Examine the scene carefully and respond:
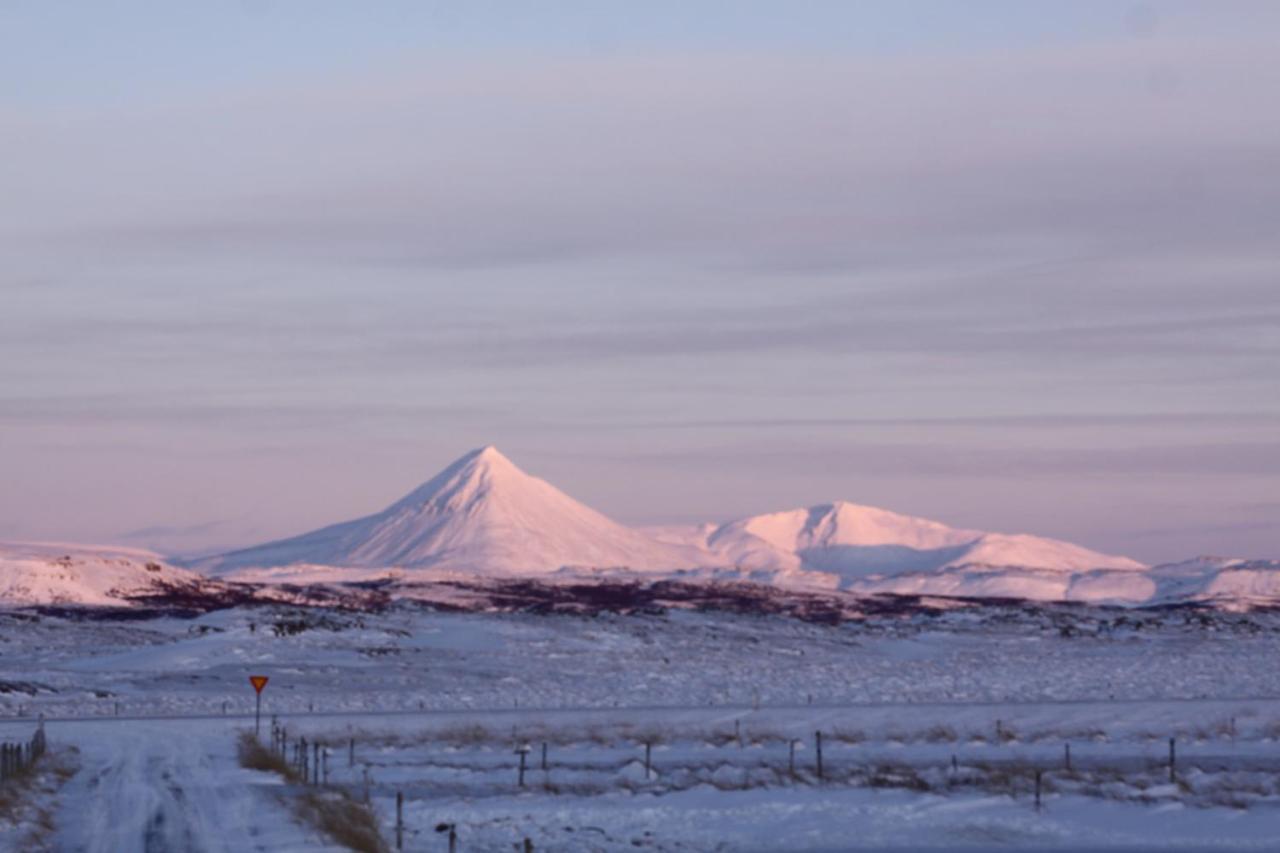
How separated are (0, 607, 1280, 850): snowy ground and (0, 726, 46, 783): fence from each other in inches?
39.3

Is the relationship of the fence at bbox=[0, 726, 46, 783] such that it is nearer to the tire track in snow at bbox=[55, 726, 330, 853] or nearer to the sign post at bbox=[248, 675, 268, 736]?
the tire track in snow at bbox=[55, 726, 330, 853]

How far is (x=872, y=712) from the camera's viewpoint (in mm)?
48469

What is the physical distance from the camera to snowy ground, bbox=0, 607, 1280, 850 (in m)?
27.0

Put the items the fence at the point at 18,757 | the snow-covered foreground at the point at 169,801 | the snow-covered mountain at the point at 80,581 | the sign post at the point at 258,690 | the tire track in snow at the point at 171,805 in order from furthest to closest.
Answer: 1. the snow-covered mountain at the point at 80,581
2. the sign post at the point at 258,690
3. the fence at the point at 18,757
4. the snow-covered foreground at the point at 169,801
5. the tire track in snow at the point at 171,805

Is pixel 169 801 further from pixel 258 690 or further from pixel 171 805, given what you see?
pixel 258 690

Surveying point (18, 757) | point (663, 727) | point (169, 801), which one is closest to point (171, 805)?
point (169, 801)

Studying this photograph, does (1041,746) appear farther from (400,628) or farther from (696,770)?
(400,628)

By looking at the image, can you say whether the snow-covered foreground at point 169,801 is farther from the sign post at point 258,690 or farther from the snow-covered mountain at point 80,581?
the snow-covered mountain at point 80,581

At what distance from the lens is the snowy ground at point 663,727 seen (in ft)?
88.7

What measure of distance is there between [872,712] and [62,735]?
20571mm

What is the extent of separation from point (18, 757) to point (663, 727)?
16.4m

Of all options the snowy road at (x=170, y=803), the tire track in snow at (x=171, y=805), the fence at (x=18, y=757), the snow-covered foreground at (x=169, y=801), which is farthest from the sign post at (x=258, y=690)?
the fence at (x=18, y=757)

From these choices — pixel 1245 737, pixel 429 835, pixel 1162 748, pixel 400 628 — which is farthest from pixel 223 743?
pixel 400 628

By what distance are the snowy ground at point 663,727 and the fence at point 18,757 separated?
999mm
